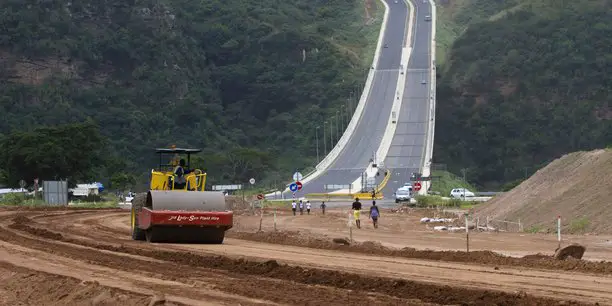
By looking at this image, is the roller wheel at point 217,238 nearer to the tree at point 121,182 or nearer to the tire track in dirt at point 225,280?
the tire track in dirt at point 225,280

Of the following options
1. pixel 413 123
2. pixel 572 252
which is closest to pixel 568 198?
pixel 572 252

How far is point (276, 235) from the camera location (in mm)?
43938

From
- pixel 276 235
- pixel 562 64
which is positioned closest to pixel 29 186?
pixel 276 235

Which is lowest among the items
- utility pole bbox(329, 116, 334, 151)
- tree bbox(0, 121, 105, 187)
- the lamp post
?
tree bbox(0, 121, 105, 187)

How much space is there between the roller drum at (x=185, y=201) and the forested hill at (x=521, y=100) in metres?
115

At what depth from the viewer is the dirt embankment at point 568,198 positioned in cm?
4753

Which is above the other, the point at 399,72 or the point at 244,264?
the point at 399,72

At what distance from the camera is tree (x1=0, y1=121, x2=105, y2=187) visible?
367 ft

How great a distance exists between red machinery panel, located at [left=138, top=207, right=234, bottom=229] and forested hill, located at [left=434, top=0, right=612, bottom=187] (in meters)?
115

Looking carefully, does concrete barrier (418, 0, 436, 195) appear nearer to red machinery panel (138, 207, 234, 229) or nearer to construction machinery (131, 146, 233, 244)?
construction machinery (131, 146, 233, 244)

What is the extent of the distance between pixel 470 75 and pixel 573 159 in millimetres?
124921

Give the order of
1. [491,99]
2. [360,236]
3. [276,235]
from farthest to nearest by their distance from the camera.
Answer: [491,99]
[360,236]
[276,235]

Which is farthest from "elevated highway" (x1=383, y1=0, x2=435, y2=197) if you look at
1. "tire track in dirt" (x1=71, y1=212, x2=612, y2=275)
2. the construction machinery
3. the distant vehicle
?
the construction machinery

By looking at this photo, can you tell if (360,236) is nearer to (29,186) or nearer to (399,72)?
(29,186)
